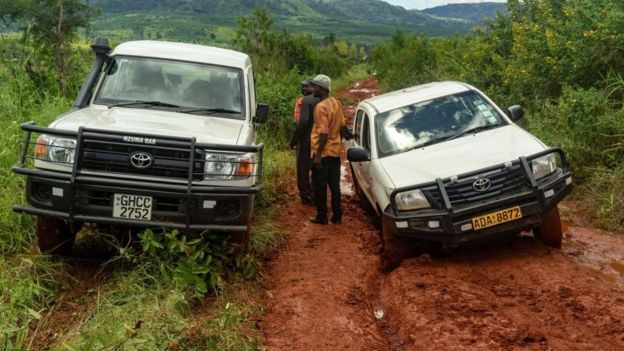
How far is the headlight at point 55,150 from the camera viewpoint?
15.2 feet

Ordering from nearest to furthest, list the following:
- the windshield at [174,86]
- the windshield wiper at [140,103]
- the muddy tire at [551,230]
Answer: the windshield wiper at [140,103], the windshield at [174,86], the muddy tire at [551,230]

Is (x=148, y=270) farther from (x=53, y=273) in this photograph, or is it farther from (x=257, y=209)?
(x=257, y=209)

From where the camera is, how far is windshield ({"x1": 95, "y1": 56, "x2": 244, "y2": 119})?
577 cm

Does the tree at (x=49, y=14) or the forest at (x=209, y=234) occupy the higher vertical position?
the forest at (x=209, y=234)

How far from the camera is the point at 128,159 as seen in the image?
4.59m

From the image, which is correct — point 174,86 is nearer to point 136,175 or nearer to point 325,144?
point 136,175

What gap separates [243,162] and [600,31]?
7.96 meters

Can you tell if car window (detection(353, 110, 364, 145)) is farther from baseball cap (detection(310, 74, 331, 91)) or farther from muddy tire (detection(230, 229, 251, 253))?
muddy tire (detection(230, 229, 251, 253))

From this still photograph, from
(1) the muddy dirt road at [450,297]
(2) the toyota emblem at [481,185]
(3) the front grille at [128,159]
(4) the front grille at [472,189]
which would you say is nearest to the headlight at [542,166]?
(4) the front grille at [472,189]

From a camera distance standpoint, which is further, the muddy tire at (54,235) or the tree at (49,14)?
the tree at (49,14)

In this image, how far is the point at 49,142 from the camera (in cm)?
466

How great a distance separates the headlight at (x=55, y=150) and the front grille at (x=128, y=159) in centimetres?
16

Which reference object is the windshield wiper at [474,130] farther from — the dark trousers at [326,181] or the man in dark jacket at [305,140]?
the man in dark jacket at [305,140]

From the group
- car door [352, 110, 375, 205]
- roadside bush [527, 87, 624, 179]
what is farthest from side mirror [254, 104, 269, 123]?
roadside bush [527, 87, 624, 179]
